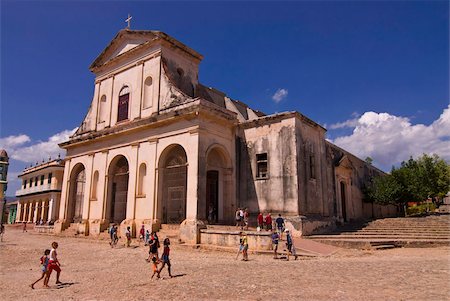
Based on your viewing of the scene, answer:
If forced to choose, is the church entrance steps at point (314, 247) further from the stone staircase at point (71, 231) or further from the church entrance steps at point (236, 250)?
the stone staircase at point (71, 231)

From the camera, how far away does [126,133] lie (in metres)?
20.5

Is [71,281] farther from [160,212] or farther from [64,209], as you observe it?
[64,209]

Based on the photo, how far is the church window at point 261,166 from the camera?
61.1 feet

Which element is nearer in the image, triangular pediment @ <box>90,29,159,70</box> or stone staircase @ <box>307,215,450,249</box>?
stone staircase @ <box>307,215,450,249</box>

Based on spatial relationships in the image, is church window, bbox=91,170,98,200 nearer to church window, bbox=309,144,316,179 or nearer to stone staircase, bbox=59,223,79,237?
stone staircase, bbox=59,223,79,237

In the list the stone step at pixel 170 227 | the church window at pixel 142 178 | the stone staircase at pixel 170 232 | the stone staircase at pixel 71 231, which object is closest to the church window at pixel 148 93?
the church window at pixel 142 178

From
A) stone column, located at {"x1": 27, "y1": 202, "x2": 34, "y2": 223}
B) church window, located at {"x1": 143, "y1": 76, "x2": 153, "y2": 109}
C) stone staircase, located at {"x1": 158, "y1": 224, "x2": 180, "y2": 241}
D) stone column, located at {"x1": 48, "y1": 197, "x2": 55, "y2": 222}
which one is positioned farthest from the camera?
stone column, located at {"x1": 27, "y1": 202, "x2": 34, "y2": 223}

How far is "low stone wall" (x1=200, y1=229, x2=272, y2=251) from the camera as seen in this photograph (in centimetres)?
1348

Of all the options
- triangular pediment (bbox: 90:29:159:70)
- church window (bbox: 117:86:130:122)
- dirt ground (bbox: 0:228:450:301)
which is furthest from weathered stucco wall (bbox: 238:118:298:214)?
triangular pediment (bbox: 90:29:159:70)

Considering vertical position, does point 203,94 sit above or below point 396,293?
above

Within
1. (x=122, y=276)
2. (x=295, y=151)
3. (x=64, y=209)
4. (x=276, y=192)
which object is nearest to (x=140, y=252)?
(x=122, y=276)

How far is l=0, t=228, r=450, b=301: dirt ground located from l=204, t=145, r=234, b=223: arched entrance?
5.21m

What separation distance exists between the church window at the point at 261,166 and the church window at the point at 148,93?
7.27 meters

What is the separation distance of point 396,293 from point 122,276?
690 centimetres
